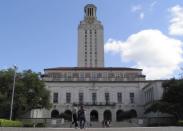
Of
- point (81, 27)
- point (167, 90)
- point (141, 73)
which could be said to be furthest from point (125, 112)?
point (81, 27)

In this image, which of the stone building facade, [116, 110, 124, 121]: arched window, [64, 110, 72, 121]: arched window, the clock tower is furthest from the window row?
the clock tower

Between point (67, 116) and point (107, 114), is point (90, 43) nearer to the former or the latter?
point (107, 114)

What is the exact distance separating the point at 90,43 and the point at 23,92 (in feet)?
195

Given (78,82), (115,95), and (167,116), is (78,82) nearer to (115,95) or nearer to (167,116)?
(115,95)

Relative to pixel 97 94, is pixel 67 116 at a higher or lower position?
lower

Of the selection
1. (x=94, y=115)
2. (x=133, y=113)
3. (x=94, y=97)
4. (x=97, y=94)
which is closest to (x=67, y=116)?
(x=94, y=97)

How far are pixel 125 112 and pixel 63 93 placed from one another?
16.5m

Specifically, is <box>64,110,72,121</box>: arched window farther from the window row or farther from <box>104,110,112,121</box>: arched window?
<box>104,110,112,121</box>: arched window

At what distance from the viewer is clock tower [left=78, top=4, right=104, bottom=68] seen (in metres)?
119

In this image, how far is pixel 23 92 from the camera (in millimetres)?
63312

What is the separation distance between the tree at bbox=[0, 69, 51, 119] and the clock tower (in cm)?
5293

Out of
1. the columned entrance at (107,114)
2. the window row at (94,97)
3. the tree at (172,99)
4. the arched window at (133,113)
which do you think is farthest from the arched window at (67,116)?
the tree at (172,99)

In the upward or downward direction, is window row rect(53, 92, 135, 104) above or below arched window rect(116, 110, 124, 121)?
above

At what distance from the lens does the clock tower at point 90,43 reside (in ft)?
390
